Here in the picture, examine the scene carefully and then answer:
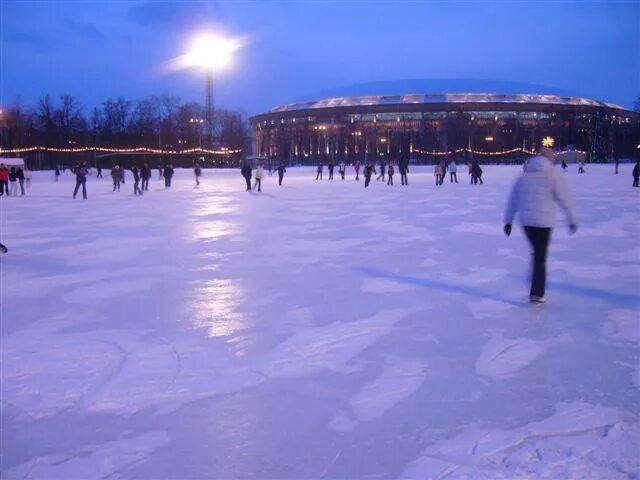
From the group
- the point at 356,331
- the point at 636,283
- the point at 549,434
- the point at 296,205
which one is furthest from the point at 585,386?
the point at 296,205

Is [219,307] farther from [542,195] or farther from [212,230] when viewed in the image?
[212,230]

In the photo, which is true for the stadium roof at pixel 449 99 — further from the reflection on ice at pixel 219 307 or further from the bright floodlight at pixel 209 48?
the reflection on ice at pixel 219 307

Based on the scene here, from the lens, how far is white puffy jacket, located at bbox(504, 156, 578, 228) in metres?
4.65

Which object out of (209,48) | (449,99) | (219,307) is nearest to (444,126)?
(449,99)

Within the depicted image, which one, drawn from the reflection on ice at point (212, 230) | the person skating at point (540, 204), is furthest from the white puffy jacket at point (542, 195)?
the reflection on ice at point (212, 230)

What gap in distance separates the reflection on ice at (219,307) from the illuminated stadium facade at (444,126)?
6324 centimetres

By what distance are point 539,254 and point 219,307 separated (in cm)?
262

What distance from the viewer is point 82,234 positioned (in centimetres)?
1004

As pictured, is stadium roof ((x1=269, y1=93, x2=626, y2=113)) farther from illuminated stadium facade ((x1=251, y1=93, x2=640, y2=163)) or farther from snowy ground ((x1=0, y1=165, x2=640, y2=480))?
snowy ground ((x1=0, y1=165, x2=640, y2=480))

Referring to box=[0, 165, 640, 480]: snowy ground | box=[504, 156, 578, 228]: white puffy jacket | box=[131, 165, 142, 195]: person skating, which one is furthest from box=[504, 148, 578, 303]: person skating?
box=[131, 165, 142, 195]: person skating

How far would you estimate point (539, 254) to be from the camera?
4.73 m

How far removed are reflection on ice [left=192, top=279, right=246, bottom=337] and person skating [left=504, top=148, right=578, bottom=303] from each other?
2371 millimetres

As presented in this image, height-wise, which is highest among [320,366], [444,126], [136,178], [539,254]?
[444,126]

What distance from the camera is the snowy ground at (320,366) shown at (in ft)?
8.00
